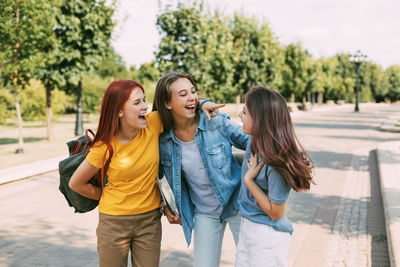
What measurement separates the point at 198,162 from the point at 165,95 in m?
0.50

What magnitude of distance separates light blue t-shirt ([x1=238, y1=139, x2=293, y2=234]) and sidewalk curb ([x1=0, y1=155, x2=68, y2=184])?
7241 mm

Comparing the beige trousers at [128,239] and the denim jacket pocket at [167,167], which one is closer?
the beige trousers at [128,239]

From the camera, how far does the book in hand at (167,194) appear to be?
2.58 metres

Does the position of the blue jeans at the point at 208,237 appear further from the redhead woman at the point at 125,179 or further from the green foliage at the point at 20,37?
→ the green foliage at the point at 20,37

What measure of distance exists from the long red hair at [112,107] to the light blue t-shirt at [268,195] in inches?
31.5

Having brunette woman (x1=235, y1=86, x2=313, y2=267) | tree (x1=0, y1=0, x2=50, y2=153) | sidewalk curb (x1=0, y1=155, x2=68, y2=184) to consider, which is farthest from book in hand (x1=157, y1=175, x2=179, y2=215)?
tree (x1=0, y1=0, x2=50, y2=153)

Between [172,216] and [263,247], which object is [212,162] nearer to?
[172,216]

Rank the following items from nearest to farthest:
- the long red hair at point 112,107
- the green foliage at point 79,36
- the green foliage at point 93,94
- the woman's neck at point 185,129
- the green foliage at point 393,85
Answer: the long red hair at point 112,107 → the woman's neck at point 185,129 → the green foliage at point 79,36 → the green foliage at point 93,94 → the green foliage at point 393,85

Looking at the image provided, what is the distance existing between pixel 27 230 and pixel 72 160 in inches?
139

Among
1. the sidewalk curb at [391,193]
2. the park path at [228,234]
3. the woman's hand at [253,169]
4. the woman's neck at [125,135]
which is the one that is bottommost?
the park path at [228,234]

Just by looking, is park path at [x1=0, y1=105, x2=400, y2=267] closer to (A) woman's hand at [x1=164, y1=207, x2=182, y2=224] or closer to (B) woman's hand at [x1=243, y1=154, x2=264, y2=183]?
(A) woman's hand at [x1=164, y1=207, x2=182, y2=224]

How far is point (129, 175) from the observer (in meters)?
2.50

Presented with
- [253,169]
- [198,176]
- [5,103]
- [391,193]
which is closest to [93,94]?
[5,103]

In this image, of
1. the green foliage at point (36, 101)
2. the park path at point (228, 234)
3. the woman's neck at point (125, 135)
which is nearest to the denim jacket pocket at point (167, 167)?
the woman's neck at point (125, 135)
